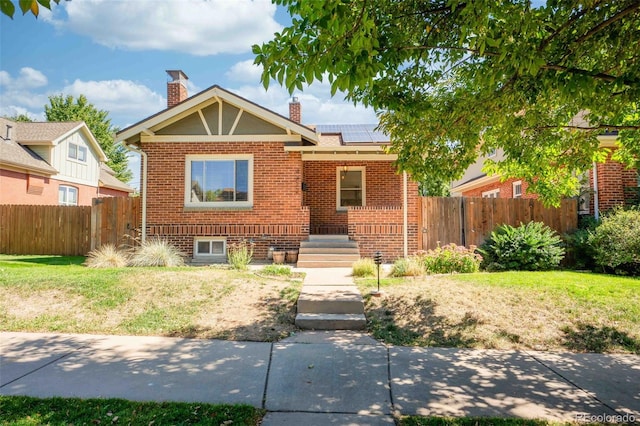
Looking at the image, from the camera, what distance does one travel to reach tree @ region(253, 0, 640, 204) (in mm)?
2818

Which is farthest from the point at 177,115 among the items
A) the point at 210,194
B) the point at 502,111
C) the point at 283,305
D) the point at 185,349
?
the point at 502,111

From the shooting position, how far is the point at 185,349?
4.56 m

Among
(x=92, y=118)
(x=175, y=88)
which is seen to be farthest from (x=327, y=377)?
(x=92, y=118)

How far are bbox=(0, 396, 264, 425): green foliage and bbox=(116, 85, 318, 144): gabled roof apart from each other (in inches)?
355

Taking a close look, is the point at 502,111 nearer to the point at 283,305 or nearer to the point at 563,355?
the point at 563,355

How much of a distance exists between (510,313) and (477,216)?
590 centimetres

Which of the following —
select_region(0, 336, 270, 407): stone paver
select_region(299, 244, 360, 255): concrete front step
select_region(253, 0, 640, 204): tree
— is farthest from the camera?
select_region(299, 244, 360, 255): concrete front step

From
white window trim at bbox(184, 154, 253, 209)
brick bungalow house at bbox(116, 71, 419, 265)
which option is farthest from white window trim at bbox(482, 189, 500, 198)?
white window trim at bbox(184, 154, 253, 209)

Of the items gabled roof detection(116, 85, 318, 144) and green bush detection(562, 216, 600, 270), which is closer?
green bush detection(562, 216, 600, 270)

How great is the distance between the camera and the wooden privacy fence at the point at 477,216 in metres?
10.9

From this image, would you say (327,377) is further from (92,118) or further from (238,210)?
(92,118)

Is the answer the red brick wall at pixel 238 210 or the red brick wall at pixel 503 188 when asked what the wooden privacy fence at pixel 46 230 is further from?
the red brick wall at pixel 503 188

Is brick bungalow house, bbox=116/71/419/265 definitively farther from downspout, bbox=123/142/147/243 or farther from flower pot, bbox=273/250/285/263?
flower pot, bbox=273/250/285/263

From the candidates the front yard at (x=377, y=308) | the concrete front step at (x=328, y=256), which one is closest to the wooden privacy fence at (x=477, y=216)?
the concrete front step at (x=328, y=256)
